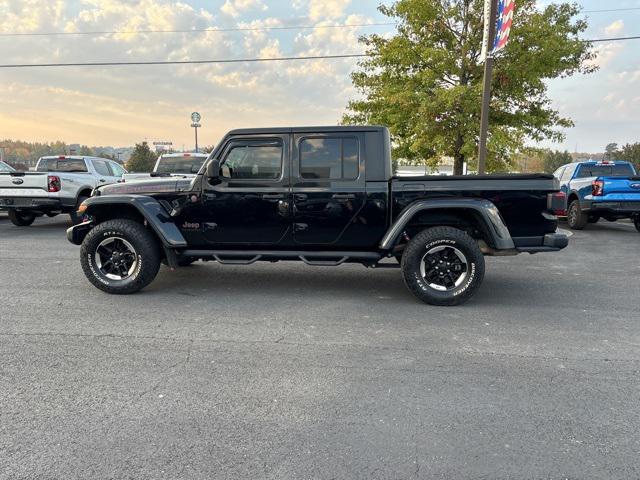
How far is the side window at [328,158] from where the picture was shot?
194 inches

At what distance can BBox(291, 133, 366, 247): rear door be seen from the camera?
4.89 m

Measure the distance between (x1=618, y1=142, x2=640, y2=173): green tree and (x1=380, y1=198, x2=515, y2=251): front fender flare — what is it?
47346mm

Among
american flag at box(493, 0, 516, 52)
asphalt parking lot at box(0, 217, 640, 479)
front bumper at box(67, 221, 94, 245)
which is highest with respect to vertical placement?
american flag at box(493, 0, 516, 52)

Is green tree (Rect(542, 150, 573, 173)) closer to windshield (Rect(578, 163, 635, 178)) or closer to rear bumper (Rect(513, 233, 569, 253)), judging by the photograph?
windshield (Rect(578, 163, 635, 178))

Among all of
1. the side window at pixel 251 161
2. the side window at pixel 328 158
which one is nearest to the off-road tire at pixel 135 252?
the side window at pixel 251 161

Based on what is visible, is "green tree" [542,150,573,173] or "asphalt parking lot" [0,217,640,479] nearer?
"asphalt parking lot" [0,217,640,479]

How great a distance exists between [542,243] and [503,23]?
609cm

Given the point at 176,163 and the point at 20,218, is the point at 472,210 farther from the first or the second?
the point at 20,218

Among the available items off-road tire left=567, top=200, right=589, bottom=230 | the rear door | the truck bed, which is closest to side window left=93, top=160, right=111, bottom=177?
the rear door

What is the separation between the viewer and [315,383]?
307 centimetres

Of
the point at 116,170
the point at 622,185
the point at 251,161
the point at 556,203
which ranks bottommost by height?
the point at 556,203

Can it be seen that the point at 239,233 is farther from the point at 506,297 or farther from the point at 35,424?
the point at 506,297

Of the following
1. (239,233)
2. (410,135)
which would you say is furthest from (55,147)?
→ (239,233)

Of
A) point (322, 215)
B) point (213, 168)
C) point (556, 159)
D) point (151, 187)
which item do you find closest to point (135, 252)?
point (151, 187)
